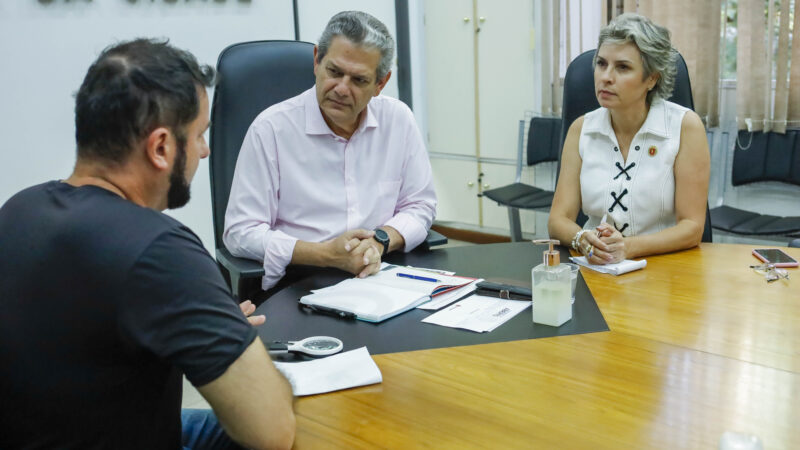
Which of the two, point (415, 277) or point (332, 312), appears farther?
point (415, 277)

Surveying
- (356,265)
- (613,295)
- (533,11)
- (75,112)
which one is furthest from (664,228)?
(533,11)

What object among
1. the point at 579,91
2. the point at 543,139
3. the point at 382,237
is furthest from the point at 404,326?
the point at 543,139

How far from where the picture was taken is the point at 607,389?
125 centimetres

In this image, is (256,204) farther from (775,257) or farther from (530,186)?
(530,186)

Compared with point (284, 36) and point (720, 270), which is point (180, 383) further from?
point (284, 36)

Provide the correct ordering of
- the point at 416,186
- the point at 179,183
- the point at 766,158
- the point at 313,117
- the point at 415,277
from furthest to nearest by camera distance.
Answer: the point at 766,158, the point at 416,186, the point at 313,117, the point at 415,277, the point at 179,183

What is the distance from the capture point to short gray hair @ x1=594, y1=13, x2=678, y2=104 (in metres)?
Result: 2.16

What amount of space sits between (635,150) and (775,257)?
496 mm

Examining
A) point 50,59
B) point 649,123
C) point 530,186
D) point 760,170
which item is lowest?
point 530,186

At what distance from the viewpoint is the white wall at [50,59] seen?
3039mm

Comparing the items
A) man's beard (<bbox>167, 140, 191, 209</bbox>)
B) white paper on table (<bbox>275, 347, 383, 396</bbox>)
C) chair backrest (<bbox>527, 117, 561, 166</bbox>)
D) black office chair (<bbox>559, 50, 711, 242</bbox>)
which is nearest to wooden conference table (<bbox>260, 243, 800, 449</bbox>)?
white paper on table (<bbox>275, 347, 383, 396</bbox>)

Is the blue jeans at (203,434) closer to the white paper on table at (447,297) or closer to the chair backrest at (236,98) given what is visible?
the white paper on table at (447,297)

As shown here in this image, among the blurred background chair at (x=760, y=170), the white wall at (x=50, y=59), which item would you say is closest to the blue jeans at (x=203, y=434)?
the white wall at (x=50, y=59)

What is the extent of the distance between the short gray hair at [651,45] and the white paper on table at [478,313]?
36.4 inches
